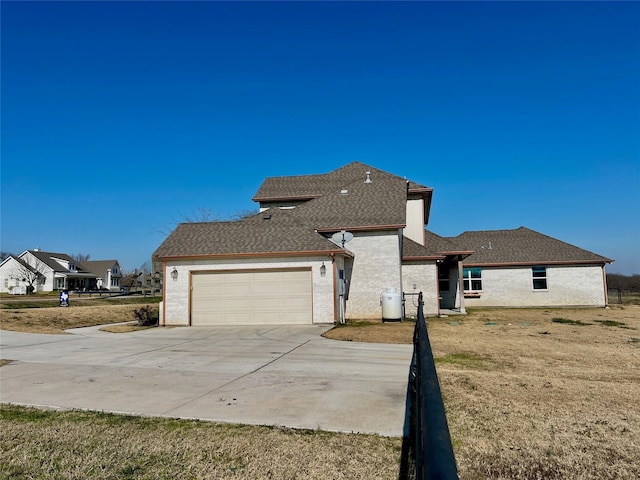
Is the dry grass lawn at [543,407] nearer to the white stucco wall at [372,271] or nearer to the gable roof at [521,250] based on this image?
the white stucco wall at [372,271]

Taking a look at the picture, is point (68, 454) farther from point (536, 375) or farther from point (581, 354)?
point (581, 354)

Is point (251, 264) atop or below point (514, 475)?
atop

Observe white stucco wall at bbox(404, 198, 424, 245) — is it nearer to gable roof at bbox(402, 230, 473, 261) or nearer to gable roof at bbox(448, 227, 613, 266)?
gable roof at bbox(402, 230, 473, 261)

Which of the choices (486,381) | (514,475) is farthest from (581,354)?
(514,475)

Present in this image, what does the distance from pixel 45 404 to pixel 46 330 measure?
10.8m

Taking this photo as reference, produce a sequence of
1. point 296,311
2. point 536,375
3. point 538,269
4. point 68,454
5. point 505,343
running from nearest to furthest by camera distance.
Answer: point 68,454, point 536,375, point 505,343, point 296,311, point 538,269

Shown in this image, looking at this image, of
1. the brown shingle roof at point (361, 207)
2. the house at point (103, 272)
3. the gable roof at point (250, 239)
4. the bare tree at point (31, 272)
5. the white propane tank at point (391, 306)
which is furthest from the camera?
the house at point (103, 272)

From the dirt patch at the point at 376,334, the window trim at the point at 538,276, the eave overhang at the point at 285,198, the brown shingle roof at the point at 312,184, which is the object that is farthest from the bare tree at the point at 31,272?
the window trim at the point at 538,276

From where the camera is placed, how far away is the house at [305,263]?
1581 cm

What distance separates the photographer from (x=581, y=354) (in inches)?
351

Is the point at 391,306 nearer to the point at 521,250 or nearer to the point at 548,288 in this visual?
the point at 548,288

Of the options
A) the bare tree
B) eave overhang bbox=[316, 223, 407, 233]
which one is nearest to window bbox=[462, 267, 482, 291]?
eave overhang bbox=[316, 223, 407, 233]

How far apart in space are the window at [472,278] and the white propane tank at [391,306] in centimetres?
1192

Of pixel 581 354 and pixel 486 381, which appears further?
pixel 581 354
